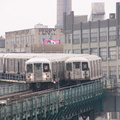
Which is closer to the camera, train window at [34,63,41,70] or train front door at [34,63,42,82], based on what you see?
train front door at [34,63,42,82]

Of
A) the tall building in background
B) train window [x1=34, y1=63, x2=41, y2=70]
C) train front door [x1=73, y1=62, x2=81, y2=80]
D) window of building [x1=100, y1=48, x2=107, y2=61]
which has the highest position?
the tall building in background

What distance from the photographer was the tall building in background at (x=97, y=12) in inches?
4299

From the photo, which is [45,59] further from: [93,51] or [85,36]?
[85,36]

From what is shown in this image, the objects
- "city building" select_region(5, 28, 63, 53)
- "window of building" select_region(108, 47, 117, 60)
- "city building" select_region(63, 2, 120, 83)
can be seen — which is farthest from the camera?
"city building" select_region(5, 28, 63, 53)

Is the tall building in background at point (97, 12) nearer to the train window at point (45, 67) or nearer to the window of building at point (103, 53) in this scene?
the window of building at point (103, 53)

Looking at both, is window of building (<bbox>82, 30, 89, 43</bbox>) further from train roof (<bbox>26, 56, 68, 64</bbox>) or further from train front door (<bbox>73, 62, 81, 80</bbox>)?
train front door (<bbox>73, 62, 81, 80</bbox>)

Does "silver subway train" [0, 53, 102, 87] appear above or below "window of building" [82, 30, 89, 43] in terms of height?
below

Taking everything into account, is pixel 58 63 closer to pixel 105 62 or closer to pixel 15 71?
pixel 15 71

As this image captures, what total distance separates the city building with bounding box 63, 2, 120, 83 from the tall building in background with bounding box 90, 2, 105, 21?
912cm

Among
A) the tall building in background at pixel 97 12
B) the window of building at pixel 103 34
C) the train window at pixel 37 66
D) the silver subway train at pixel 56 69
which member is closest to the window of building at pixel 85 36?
the window of building at pixel 103 34

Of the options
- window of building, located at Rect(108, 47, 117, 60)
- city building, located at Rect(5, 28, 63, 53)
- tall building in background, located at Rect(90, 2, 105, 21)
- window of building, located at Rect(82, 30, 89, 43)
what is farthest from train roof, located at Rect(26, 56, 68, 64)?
city building, located at Rect(5, 28, 63, 53)

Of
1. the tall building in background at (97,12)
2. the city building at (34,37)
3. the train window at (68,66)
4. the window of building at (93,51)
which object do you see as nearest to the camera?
the train window at (68,66)

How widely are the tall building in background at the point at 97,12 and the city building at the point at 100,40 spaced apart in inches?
359

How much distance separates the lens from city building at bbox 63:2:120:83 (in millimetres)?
89625
